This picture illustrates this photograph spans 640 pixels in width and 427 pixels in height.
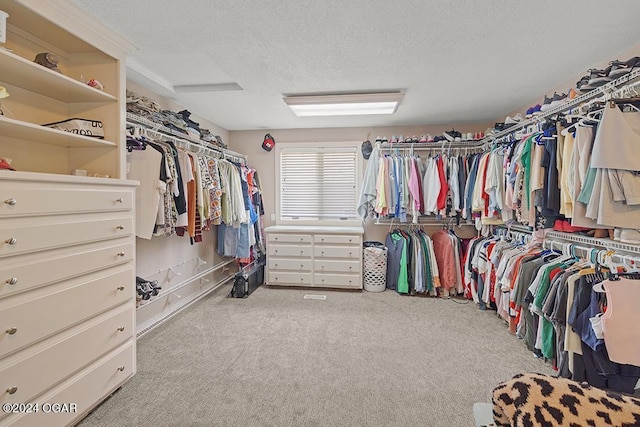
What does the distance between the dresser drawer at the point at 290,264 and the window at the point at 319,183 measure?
0.80 meters

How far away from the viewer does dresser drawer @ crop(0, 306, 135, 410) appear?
121 cm

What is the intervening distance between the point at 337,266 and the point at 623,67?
121 inches

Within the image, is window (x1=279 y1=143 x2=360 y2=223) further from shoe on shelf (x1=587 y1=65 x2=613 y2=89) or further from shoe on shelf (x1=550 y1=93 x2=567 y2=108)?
shoe on shelf (x1=587 y1=65 x2=613 y2=89)

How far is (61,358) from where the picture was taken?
1.39 meters

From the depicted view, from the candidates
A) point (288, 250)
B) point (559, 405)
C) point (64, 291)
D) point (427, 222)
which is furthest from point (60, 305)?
point (427, 222)

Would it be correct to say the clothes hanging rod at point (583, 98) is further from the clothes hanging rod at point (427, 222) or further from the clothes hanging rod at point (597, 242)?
the clothes hanging rod at point (427, 222)

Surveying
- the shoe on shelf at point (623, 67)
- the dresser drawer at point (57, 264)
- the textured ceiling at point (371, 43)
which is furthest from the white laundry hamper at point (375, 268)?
the dresser drawer at point (57, 264)

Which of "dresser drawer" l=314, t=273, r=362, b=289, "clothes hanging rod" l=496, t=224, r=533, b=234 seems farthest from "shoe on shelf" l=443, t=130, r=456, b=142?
"dresser drawer" l=314, t=273, r=362, b=289

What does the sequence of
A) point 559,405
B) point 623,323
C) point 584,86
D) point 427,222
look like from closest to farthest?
point 559,405 < point 623,323 < point 584,86 < point 427,222

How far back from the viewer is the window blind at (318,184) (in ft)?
14.4

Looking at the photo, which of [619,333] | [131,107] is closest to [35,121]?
[131,107]

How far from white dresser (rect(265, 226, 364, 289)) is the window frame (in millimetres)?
545

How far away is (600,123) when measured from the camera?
170cm

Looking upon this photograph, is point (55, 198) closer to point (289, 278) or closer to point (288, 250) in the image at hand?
point (288, 250)
